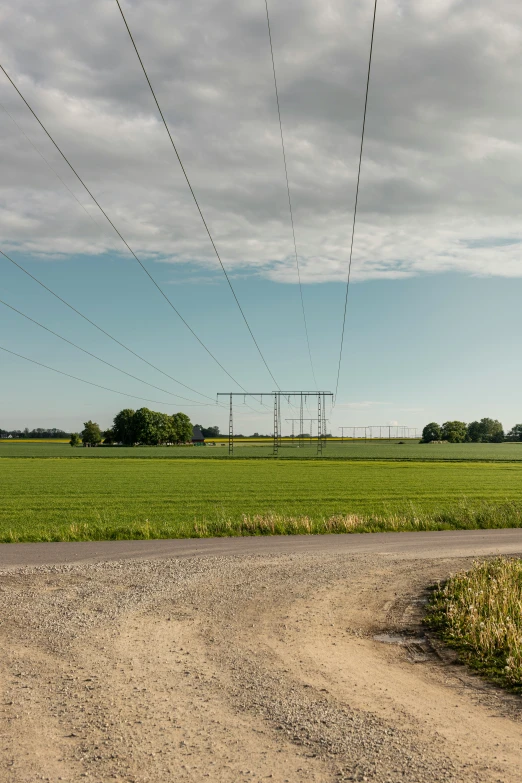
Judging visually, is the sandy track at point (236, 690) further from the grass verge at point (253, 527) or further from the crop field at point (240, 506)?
the crop field at point (240, 506)

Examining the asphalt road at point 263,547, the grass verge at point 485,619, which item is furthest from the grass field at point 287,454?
the grass verge at point 485,619

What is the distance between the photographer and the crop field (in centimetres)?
2295

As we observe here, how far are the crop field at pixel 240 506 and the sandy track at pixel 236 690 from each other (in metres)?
8.96

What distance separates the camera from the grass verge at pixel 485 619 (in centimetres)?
918

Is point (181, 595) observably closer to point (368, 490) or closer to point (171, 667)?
point (171, 667)

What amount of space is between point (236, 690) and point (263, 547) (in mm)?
11311

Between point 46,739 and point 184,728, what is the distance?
1383mm

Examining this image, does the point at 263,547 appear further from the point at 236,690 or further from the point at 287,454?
the point at 287,454

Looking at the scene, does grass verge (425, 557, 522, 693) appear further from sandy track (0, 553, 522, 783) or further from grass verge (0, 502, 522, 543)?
grass verge (0, 502, 522, 543)

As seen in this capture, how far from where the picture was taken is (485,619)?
1096cm

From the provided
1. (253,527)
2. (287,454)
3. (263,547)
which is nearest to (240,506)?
(253,527)

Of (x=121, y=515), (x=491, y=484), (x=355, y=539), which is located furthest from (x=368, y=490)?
(x=355, y=539)

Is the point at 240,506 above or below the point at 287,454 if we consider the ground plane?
below

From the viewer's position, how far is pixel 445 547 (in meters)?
19.6
